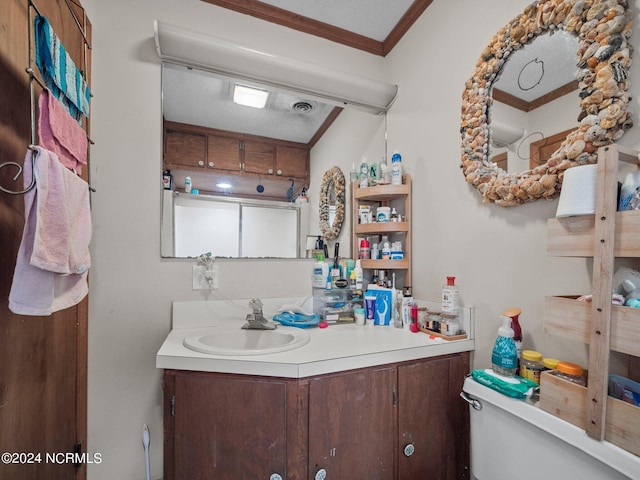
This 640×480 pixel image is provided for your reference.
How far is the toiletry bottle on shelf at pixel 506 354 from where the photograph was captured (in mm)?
993

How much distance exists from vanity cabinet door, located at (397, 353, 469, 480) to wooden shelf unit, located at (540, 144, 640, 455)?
0.44 meters

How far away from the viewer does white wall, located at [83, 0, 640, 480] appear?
1255 millimetres

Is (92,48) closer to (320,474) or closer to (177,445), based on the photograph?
(177,445)

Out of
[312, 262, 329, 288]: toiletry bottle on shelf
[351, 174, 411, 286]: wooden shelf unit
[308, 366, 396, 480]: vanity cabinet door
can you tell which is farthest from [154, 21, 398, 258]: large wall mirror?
[308, 366, 396, 480]: vanity cabinet door

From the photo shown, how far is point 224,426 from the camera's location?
97cm

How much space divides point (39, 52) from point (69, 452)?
1415 mm

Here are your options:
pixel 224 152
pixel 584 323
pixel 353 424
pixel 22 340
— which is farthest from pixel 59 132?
pixel 584 323

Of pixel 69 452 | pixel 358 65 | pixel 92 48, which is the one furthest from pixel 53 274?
pixel 358 65

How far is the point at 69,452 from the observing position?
45.0 inches

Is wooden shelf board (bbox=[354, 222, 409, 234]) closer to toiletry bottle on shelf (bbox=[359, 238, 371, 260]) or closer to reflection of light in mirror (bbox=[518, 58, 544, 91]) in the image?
toiletry bottle on shelf (bbox=[359, 238, 371, 260])

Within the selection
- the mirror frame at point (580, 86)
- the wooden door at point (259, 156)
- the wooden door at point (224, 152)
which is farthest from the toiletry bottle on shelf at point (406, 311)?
the wooden door at point (224, 152)

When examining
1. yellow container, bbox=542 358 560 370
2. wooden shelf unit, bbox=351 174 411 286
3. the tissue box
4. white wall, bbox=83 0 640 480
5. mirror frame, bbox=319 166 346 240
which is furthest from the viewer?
mirror frame, bbox=319 166 346 240

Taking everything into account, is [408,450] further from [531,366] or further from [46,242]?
[46,242]

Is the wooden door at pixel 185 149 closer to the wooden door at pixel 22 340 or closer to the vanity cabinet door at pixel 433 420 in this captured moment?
the wooden door at pixel 22 340
